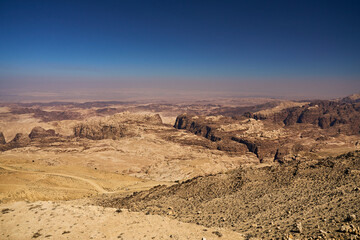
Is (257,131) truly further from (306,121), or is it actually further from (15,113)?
(15,113)

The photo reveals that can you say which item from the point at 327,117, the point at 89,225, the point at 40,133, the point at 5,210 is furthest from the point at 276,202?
the point at 327,117

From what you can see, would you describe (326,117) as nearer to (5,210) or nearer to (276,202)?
(276,202)

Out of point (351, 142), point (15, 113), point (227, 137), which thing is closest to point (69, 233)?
point (227, 137)

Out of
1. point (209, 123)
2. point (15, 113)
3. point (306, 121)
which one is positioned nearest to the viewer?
point (209, 123)

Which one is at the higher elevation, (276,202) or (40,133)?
(276,202)

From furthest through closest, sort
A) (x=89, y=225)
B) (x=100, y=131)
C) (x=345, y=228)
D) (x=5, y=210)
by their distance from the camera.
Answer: (x=100, y=131), (x=5, y=210), (x=89, y=225), (x=345, y=228)

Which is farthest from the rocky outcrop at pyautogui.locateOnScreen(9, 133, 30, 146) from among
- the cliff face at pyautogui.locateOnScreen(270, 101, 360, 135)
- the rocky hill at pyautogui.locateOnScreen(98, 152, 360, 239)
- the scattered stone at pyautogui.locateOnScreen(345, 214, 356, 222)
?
the cliff face at pyautogui.locateOnScreen(270, 101, 360, 135)
